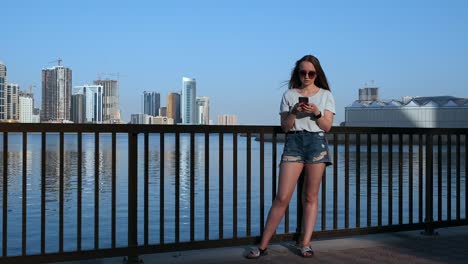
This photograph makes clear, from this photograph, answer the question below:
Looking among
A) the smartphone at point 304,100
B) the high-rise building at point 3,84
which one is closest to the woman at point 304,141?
the smartphone at point 304,100

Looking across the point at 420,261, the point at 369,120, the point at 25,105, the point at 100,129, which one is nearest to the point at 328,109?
the point at 420,261

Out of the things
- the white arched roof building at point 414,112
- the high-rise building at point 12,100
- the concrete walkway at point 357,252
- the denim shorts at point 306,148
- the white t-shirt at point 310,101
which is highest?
the high-rise building at point 12,100

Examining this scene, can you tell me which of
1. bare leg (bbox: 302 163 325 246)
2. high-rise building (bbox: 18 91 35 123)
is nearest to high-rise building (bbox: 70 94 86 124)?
high-rise building (bbox: 18 91 35 123)

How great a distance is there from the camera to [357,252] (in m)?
5.19

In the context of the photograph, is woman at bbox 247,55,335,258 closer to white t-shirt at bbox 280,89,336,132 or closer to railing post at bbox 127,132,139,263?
white t-shirt at bbox 280,89,336,132

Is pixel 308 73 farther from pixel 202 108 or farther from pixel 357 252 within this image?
pixel 202 108

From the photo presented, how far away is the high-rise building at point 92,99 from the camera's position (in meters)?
148

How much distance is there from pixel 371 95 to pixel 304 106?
194 metres

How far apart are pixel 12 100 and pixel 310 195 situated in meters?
169

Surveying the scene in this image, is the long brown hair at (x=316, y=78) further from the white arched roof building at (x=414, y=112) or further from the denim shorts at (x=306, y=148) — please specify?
the white arched roof building at (x=414, y=112)

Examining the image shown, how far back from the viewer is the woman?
195 inches

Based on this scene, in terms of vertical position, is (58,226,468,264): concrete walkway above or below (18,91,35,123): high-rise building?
below

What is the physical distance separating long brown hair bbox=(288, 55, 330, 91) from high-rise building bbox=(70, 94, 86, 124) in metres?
145

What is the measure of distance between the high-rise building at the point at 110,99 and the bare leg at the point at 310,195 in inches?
5319
